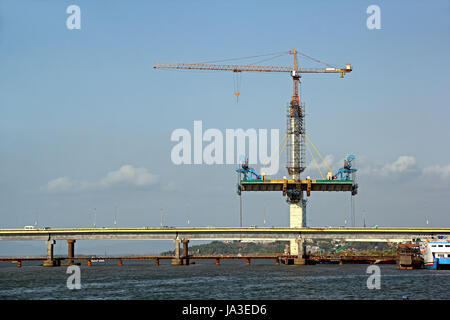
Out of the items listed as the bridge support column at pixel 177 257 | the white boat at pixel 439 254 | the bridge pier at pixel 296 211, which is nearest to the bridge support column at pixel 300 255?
the bridge pier at pixel 296 211

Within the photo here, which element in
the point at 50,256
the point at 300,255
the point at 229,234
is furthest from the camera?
the point at 50,256

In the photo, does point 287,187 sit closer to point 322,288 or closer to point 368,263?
point 368,263

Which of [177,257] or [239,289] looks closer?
[239,289]

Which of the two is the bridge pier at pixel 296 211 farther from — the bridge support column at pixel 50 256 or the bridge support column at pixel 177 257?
the bridge support column at pixel 50 256

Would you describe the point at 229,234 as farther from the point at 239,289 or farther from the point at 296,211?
the point at 239,289

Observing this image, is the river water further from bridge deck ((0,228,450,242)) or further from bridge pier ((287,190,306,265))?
bridge pier ((287,190,306,265))

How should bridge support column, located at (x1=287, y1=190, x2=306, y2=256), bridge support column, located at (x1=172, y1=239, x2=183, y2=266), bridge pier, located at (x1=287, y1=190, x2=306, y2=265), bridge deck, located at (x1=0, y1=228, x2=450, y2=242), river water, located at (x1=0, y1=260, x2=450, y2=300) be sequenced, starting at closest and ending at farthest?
river water, located at (x1=0, y1=260, x2=450, y2=300) < bridge deck, located at (x1=0, y1=228, x2=450, y2=242) < bridge support column, located at (x1=172, y1=239, x2=183, y2=266) < bridge pier, located at (x1=287, y1=190, x2=306, y2=265) < bridge support column, located at (x1=287, y1=190, x2=306, y2=256)

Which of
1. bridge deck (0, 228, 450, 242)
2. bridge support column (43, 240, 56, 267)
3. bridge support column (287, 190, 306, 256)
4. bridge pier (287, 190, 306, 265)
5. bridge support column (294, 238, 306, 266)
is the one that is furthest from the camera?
bridge support column (287, 190, 306, 256)

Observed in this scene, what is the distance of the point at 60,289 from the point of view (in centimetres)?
9981

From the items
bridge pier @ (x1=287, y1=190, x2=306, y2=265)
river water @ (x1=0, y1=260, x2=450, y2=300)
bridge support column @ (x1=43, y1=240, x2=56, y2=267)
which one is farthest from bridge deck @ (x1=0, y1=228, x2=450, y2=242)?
river water @ (x1=0, y1=260, x2=450, y2=300)

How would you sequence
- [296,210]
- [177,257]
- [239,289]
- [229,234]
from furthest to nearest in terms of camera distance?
[296,210]
[177,257]
[229,234]
[239,289]

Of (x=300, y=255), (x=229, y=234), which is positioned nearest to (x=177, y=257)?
(x=229, y=234)
